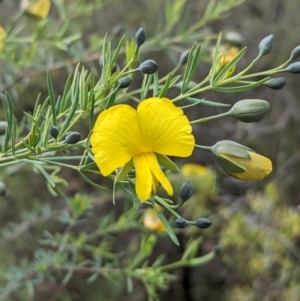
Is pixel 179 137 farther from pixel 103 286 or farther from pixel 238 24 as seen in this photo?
pixel 238 24

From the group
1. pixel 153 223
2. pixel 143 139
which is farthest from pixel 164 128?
pixel 153 223

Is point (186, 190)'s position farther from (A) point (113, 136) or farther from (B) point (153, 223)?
(B) point (153, 223)

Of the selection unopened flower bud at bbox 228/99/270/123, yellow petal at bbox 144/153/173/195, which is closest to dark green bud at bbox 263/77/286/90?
unopened flower bud at bbox 228/99/270/123

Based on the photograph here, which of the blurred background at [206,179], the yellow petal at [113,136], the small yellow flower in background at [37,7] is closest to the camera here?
the yellow petal at [113,136]

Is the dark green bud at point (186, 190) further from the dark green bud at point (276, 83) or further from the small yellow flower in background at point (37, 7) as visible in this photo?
the small yellow flower in background at point (37, 7)

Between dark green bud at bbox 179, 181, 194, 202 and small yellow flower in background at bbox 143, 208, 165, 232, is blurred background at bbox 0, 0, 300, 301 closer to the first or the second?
small yellow flower in background at bbox 143, 208, 165, 232

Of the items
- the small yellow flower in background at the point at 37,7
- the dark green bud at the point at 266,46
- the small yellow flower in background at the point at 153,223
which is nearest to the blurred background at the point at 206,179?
the small yellow flower in background at the point at 153,223

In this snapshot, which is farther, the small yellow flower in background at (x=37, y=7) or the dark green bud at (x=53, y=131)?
the small yellow flower in background at (x=37, y=7)
